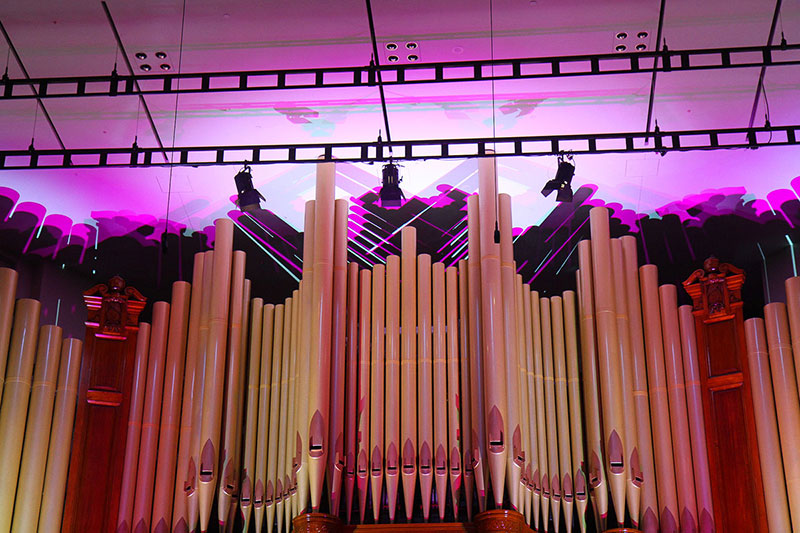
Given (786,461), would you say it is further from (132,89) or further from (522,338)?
Answer: (132,89)

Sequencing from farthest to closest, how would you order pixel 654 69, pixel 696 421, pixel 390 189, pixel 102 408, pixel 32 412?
pixel 102 408
pixel 390 189
pixel 32 412
pixel 696 421
pixel 654 69

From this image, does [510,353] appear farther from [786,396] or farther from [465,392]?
[786,396]

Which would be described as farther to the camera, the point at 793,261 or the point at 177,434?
the point at 793,261

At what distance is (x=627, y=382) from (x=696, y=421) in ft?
2.03

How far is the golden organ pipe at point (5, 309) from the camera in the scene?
847 cm

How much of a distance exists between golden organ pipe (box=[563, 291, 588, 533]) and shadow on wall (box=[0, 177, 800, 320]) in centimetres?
151

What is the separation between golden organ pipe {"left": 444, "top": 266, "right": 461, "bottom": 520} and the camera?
770cm

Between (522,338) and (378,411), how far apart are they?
4.35 feet

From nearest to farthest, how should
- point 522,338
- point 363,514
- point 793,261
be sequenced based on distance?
point 363,514, point 522,338, point 793,261

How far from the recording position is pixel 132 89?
27.7 ft

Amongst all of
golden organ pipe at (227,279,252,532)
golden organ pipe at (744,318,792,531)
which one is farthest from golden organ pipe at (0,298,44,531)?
golden organ pipe at (744,318,792,531)

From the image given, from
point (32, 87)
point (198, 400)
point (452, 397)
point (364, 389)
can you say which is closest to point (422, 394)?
point (452, 397)

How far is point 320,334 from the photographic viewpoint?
8.14 metres

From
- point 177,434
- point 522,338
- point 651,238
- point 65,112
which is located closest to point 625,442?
point 522,338
